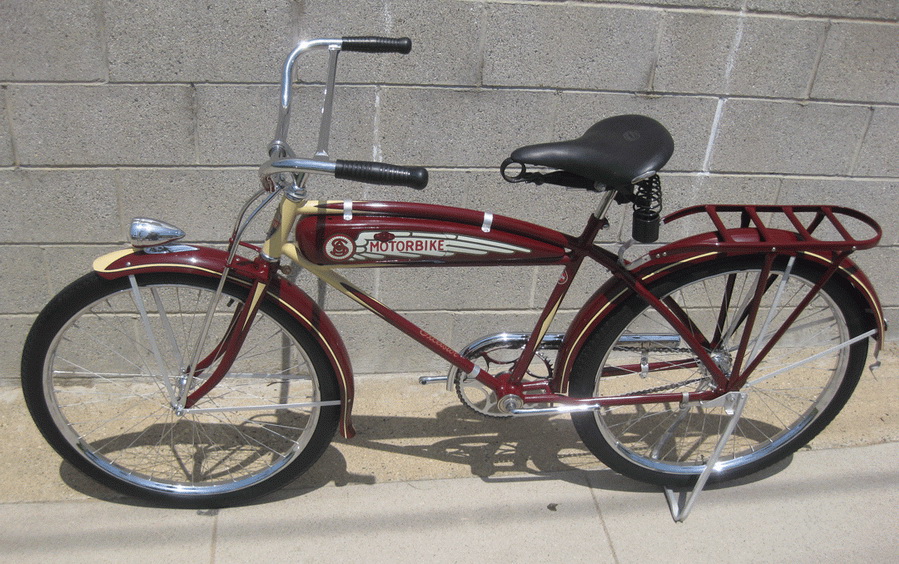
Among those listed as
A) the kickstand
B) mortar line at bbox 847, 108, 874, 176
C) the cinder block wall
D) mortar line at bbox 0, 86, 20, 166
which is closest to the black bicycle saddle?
the cinder block wall

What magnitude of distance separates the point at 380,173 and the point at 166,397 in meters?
1.56

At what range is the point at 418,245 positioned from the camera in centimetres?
209

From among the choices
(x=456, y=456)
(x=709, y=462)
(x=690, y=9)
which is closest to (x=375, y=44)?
(x=690, y=9)

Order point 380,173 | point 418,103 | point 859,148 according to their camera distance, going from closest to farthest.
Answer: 1. point 380,173
2. point 418,103
3. point 859,148

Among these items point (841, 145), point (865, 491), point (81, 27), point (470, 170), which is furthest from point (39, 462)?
point (841, 145)

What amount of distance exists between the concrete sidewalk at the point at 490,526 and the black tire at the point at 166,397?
140mm

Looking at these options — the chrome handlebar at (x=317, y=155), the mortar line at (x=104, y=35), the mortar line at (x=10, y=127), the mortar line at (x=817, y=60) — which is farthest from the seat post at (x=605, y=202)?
the mortar line at (x=10, y=127)

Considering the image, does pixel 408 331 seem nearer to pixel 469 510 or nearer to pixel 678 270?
pixel 469 510

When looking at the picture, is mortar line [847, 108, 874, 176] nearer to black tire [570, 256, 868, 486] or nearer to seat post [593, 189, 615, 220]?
black tire [570, 256, 868, 486]

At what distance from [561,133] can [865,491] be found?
69.2 inches

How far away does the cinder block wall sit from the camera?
2.46 metres

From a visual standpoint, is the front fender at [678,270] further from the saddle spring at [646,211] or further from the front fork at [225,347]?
the front fork at [225,347]

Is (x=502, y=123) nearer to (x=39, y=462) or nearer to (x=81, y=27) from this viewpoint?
(x=81, y=27)

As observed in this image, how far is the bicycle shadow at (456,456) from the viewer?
8.64ft
